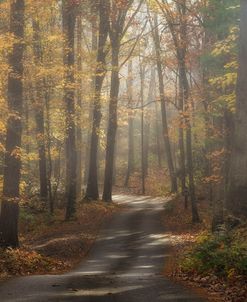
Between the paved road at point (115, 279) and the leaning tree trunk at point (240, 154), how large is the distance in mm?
2965

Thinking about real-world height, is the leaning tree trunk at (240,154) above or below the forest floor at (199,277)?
above

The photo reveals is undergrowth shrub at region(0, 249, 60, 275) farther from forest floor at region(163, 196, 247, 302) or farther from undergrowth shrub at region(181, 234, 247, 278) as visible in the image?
undergrowth shrub at region(181, 234, 247, 278)

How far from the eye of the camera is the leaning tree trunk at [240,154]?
13.7 m

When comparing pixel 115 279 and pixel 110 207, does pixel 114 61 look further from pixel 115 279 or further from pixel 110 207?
pixel 115 279

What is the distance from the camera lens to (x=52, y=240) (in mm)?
19438

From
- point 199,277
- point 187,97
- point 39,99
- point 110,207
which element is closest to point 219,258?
point 199,277

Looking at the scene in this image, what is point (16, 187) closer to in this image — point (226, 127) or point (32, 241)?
point (32, 241)

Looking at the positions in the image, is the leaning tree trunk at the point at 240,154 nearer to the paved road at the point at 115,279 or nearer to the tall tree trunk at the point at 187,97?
the paved road at the point at 115,279

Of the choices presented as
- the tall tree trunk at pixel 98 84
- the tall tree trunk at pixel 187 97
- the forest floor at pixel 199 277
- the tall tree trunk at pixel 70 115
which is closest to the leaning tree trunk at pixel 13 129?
the forest floor at pixel 199 277

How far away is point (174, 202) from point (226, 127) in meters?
10.9

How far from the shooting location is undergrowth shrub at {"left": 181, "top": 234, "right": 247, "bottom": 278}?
10.1 metres

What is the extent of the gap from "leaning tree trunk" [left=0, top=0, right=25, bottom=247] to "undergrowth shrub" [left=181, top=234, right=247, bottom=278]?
6.35 metres

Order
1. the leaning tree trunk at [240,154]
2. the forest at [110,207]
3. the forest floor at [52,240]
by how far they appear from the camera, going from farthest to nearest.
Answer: the forest floor at [52,240]
the leaning tree trunk at [240,154]
the forest at [110,207]

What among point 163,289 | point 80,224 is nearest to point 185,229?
point 80,224
